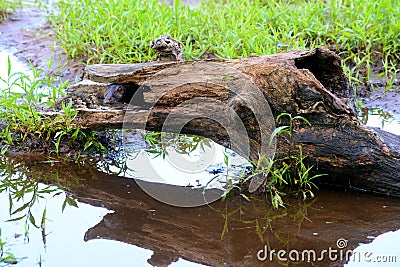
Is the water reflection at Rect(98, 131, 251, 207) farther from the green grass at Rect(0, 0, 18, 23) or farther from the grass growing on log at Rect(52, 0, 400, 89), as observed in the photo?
the green grass at Rect(0, 0, 18, 23)

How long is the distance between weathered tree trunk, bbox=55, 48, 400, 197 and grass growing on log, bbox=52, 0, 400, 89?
1567mm

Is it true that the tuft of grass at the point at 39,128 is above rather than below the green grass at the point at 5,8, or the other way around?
below

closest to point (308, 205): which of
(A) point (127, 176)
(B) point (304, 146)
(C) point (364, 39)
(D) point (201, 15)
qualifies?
(B) point (304, 146)

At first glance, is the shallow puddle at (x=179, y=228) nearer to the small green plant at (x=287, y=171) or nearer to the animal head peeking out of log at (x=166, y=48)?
the small green plant at (x=287, y=171)

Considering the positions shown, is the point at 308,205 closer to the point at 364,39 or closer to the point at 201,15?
the point at 364,39

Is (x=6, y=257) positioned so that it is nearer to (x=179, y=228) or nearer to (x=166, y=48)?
(x=179, y=228)

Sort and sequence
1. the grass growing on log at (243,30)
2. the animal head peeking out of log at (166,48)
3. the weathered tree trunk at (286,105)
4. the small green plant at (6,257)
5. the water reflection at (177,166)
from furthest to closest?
the grass growing on log at (243,30) < the animal head peeking out of log at (166,48) < the water reflection at (177,166) < the weathered tree trunk at (286,105) < the small green plant at (6,257)

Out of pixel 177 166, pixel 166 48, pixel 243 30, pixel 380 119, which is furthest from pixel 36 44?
pixel 380 119

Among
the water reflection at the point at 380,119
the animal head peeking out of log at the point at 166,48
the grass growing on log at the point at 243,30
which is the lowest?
the water reflection at the point at 380,119

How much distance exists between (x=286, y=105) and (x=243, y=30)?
2.38 metres

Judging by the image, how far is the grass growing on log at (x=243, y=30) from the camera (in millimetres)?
5562

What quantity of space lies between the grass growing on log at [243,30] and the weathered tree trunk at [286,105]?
5.14 ft

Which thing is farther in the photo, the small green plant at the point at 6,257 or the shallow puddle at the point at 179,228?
the shallow puddle at the point at 179,228

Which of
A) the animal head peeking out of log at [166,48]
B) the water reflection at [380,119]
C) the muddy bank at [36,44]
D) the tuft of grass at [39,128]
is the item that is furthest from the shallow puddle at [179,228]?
the muddy bank at [36,44]
